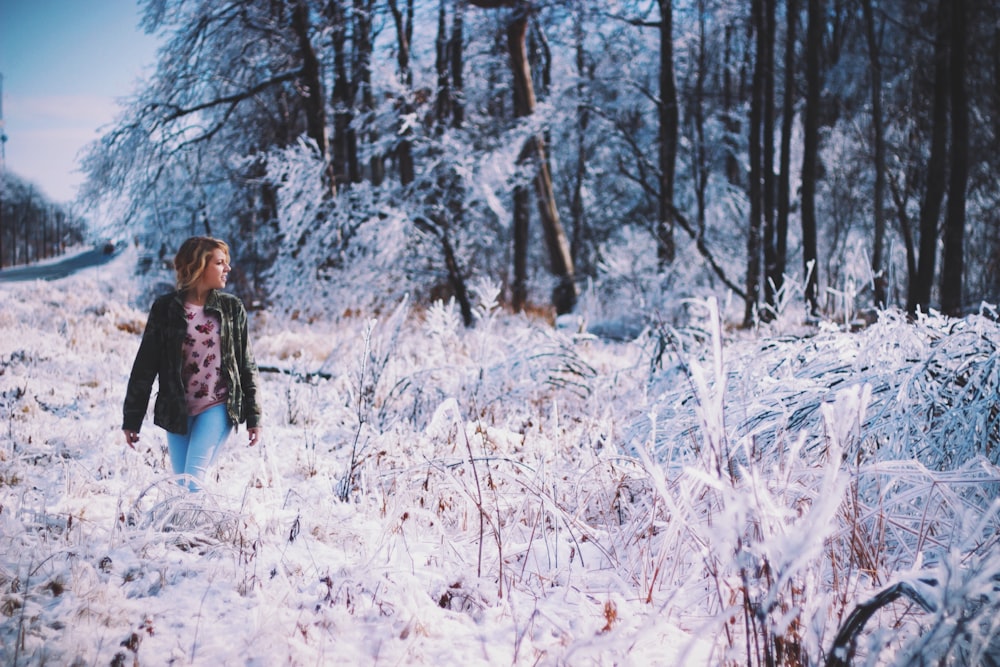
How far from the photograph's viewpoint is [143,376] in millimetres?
2502

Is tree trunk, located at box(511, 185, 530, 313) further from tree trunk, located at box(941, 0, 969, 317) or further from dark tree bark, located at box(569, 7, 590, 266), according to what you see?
tree trunk, located at box(941, 0, 969, 317)

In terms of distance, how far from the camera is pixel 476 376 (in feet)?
16.8

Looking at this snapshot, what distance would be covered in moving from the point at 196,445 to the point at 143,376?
36cm

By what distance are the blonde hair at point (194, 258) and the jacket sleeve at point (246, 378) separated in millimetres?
255

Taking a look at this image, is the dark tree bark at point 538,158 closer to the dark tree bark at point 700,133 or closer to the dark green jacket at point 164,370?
the dark tree bark at point 700,133

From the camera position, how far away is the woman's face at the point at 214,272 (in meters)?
2.57

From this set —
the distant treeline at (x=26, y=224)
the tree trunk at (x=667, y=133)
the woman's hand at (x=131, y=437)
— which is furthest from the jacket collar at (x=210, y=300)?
the distant treeline at (x=26, y=224)

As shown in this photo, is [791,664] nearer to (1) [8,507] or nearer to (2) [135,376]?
(2) [135,376]

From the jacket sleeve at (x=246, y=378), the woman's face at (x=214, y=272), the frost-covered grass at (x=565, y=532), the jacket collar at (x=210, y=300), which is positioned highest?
the woman's face at (x=214, y=272)

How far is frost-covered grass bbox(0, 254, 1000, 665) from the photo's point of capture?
137 cm

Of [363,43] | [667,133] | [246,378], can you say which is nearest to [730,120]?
[667,133]

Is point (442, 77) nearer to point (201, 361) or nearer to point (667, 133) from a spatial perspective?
point (667, 133)

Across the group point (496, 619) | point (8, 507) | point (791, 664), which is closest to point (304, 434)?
point (8, 507)

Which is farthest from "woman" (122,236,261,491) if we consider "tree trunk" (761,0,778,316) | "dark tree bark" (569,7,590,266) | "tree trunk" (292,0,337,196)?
"dark tree bark" (569,7,590,266)
